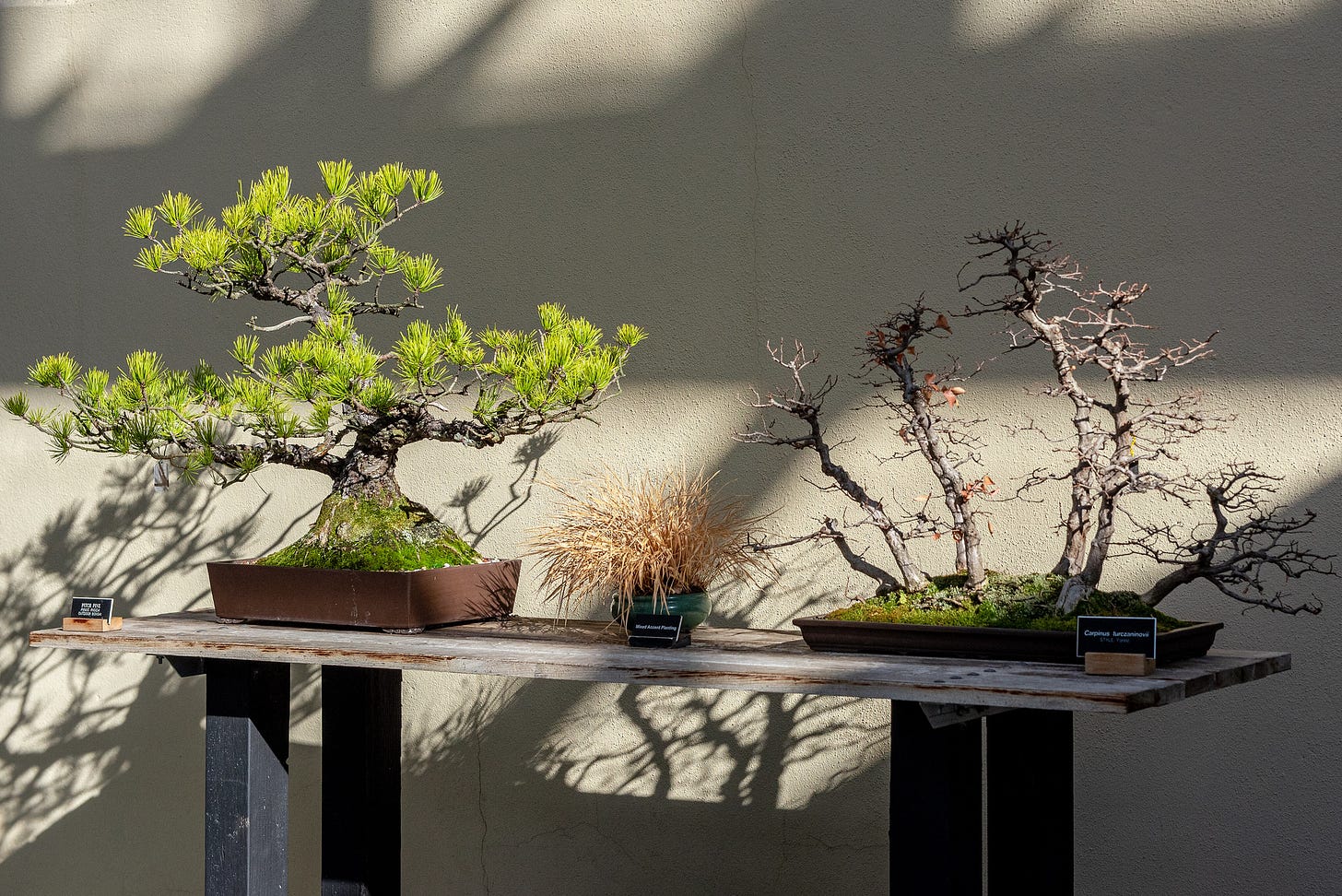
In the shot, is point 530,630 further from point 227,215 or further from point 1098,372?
point 1098,372

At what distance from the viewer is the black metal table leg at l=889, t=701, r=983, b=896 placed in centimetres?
176

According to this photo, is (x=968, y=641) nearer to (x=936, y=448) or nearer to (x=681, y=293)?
(x=936, y=448)

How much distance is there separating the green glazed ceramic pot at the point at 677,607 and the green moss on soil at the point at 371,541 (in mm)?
386

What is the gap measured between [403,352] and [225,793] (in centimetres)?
88

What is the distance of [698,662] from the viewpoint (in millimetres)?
1886

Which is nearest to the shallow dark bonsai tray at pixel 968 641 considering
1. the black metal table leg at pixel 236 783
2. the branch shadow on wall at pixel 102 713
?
the black metal table leg at pixel 236 783

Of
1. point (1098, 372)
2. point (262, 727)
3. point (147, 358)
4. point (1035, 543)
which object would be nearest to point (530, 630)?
point (262, 727)

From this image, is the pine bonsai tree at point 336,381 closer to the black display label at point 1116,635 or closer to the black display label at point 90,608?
the black display label at point 90,608

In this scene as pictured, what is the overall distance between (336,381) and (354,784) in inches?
32.4

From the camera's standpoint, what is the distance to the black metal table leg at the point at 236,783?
2.25 meters

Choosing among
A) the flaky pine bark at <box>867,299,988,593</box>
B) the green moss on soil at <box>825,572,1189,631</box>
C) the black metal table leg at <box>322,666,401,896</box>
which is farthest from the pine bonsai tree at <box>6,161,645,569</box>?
the green moss on soil at <box>825,572,1189,631</box>

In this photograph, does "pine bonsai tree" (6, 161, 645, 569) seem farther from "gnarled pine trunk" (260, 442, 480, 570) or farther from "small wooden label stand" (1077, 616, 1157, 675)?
"small wooden label stand" (1077, 616, 1157, 675)

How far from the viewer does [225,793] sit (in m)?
2.26

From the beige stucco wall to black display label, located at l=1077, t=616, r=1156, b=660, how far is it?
793 millimetres
